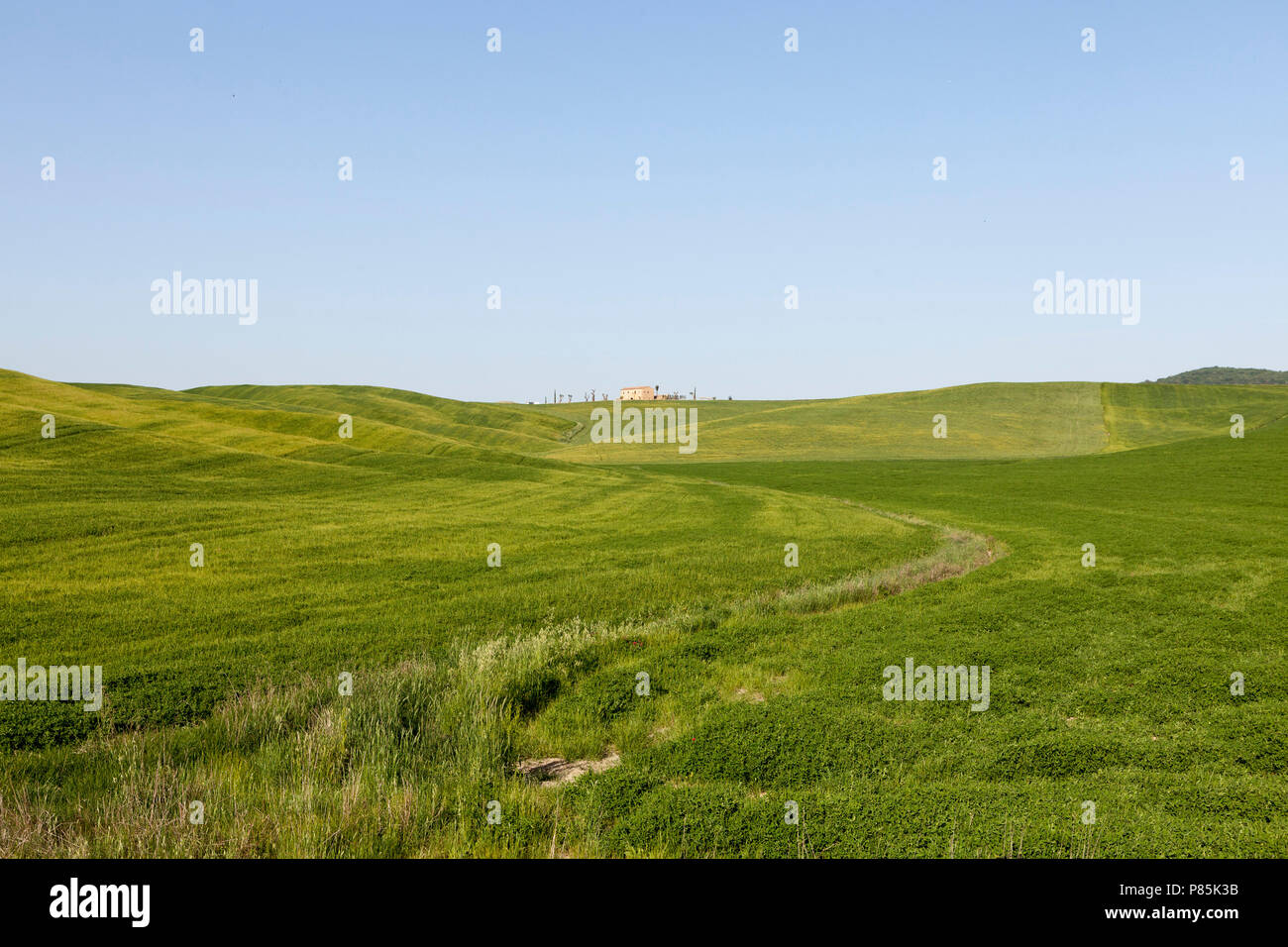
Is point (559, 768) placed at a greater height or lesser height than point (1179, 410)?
lesser

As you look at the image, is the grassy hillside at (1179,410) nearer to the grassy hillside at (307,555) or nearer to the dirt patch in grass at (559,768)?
the grassy hillside at (307,555)

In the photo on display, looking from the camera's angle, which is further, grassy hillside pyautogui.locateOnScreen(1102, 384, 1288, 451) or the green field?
grassy hillside pyautogui.locateOnScreen(1102, 384, 1288, 451)

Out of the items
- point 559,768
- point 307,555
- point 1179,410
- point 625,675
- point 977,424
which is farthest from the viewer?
point 1179,410

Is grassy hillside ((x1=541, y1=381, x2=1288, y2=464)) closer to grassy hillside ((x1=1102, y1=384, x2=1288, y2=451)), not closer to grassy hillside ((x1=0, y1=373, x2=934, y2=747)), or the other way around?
grassy hillside ((x1=1102, y1=384, x2=1288, y2=451))

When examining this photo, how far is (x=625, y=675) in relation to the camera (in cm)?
1537

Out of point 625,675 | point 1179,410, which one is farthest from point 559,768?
point 1179,410

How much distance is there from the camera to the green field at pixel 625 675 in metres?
8.73

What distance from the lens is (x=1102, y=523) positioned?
38.1m

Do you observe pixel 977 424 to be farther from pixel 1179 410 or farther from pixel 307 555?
pixel 307 555

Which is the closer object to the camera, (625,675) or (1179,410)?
(625,675)

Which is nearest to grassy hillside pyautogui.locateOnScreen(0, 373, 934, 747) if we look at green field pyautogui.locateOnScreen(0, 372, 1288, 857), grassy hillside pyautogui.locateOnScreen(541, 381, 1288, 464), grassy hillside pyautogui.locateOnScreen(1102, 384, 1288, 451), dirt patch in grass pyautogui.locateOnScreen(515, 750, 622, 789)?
green field pyautogui.locateOnScreen(0, 372, 1288, 857)

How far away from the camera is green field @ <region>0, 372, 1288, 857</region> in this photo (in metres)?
8.73

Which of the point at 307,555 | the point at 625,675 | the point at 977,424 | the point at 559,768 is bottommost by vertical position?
the point at 559,768
